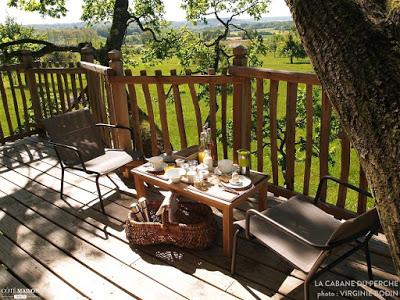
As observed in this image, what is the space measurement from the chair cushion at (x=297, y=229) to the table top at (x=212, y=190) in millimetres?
243

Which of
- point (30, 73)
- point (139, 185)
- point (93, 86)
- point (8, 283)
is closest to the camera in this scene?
point (8, 283)

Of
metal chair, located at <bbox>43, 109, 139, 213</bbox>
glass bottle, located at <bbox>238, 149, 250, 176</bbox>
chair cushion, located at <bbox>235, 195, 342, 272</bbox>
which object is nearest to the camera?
chair cushion, located at <bbox>235, 195, 342, 272</bbox>

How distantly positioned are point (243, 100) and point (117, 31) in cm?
722

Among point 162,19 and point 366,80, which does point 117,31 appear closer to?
point 162,19

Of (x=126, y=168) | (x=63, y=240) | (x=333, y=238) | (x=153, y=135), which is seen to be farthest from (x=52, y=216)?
(x=333, y=238)

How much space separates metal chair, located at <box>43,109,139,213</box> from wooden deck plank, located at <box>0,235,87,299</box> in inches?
35.2

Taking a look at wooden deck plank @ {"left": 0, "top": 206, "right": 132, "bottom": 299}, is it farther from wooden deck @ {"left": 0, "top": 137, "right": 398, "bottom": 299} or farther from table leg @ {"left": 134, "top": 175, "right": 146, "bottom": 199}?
table leg @ {"left": 134, "top": 175, "right": 146, "bottom": 199}

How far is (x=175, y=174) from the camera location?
3154 mm

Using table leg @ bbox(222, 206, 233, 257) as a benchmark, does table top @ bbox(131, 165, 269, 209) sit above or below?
above

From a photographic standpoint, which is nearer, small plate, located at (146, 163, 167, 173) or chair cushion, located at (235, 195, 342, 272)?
chair cushion, located at (235, 195, 342, 272)

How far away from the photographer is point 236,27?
9.05 m

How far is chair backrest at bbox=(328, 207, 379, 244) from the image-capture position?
1.93m

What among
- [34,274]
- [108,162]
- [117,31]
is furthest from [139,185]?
[117,31]

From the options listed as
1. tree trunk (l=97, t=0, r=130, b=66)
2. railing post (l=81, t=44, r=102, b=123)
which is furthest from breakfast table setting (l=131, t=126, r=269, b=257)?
tree trunk (l=97, t=0, r=130, b=66)
